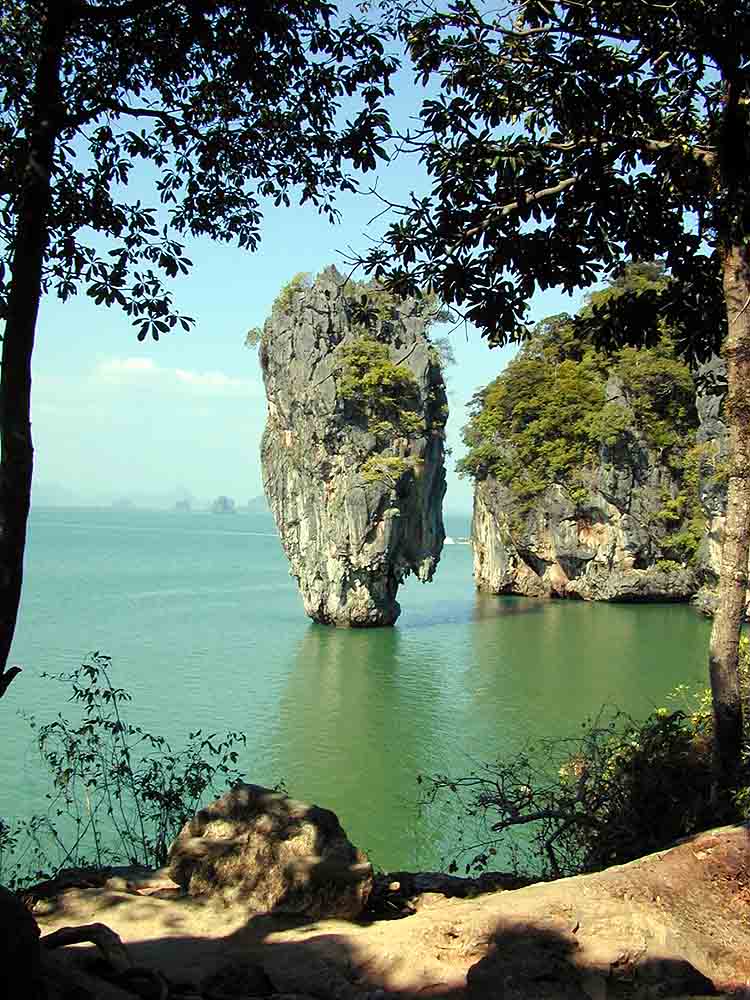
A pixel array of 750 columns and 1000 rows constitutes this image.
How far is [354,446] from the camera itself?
30.4 meters

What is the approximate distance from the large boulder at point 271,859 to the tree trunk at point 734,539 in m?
2.08

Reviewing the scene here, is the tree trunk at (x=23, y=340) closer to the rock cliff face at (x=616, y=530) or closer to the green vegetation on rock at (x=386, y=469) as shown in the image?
the green vegetation on rock at (x=386, y=469)

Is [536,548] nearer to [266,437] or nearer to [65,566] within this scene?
[266,437]

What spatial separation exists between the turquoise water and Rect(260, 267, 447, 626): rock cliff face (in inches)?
79.1

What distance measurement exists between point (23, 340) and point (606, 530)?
35.3 metres

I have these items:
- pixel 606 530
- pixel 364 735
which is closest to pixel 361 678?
pixel 364 735

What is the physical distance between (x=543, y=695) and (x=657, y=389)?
1909 centimetres

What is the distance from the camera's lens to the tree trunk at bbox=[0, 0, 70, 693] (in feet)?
10.9

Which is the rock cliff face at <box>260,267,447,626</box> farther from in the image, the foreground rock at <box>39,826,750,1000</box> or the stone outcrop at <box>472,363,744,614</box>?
the foreground rock at <box>39,826,750,1000</box>

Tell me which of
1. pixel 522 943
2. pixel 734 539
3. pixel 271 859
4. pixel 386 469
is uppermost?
pixel 386 469

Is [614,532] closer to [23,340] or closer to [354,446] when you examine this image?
[354,446]

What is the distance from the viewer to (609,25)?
4.98 meters

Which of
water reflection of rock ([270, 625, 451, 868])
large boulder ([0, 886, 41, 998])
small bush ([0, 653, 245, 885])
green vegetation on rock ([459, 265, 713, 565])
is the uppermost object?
green vegetation on rock ([459, 265, 713, 565])

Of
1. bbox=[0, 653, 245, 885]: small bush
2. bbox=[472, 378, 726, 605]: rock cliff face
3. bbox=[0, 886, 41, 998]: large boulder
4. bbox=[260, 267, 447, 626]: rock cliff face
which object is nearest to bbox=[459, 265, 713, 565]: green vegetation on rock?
bbox=[472, 378, 726, 605]: rock cliff face
